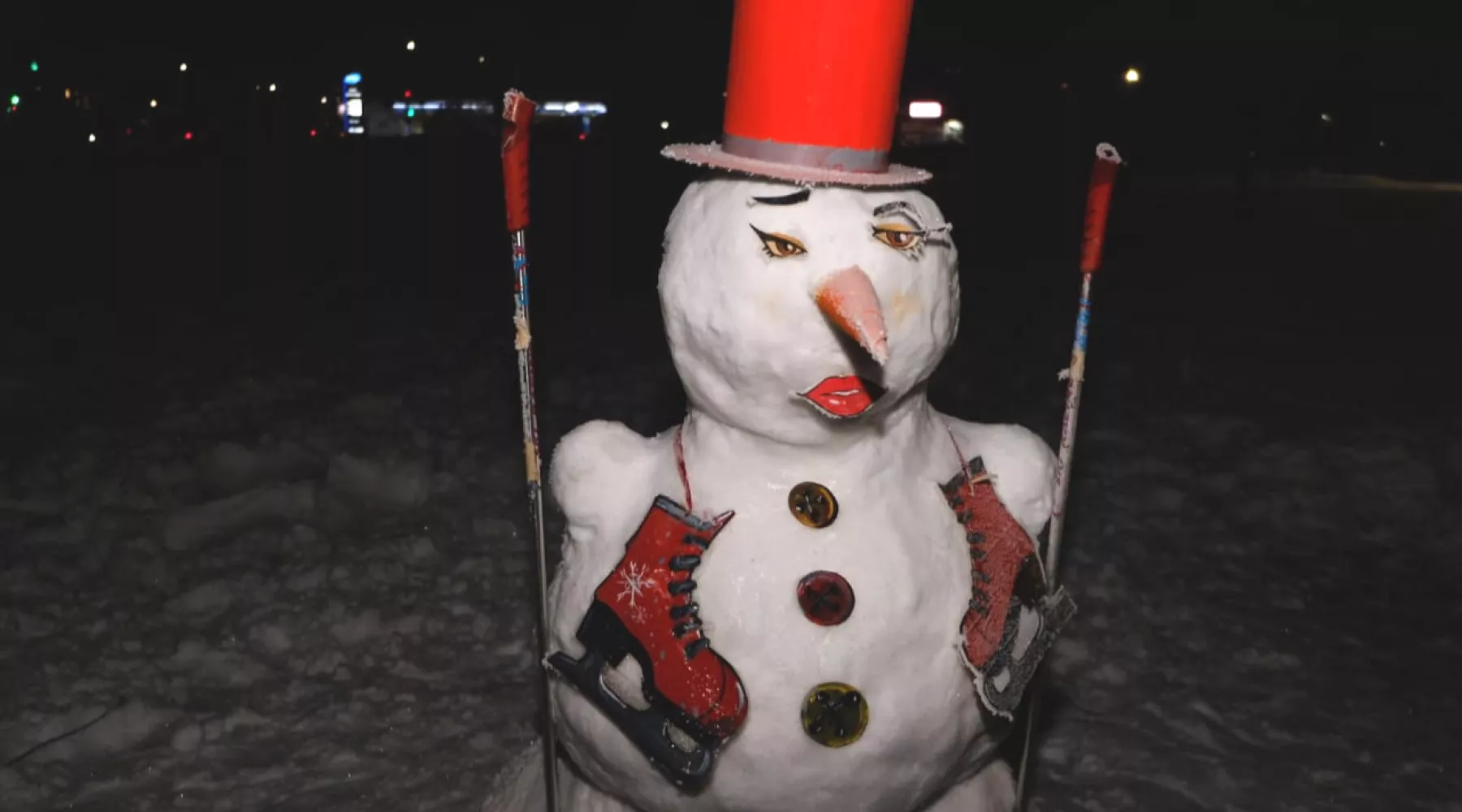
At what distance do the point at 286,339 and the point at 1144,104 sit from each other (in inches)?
601

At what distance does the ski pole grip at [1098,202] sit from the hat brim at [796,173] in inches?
10.2

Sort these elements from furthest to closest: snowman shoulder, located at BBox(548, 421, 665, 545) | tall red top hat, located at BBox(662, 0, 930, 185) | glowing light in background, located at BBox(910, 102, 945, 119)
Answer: glowing light in background, located at BBox(910, 102, 945, 119) < snowman shoulder, located at BBox(548, 421, 665, 545) < tall red top hat, located at BBox(662, 0, 930, 185)

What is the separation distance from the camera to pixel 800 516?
1.96 meters

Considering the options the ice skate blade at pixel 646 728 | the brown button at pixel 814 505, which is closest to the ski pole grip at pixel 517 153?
the brown button at pixel 814 505

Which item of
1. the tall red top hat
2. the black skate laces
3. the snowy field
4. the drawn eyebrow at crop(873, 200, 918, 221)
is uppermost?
the tall red top hat

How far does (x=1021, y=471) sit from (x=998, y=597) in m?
0.27

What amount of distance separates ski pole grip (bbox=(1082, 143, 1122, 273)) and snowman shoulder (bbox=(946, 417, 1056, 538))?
35 centimetres

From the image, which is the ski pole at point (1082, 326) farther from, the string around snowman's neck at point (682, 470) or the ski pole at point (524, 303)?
the ski pole at point (524, 303)

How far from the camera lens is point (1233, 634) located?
141 inches

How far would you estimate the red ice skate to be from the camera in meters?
1.95

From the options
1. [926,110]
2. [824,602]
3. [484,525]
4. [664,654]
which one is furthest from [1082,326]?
[926,110]

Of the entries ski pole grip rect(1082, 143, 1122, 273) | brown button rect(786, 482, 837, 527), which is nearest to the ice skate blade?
brown button rect(786, 482, 837, 527)

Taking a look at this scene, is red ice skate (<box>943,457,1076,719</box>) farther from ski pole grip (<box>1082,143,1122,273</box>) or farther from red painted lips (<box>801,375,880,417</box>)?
ski pole grip (<box>1082,143,1122,273</box>)

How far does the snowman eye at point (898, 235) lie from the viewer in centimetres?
184
